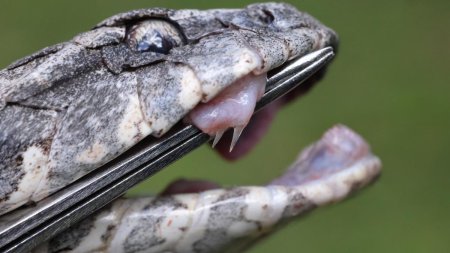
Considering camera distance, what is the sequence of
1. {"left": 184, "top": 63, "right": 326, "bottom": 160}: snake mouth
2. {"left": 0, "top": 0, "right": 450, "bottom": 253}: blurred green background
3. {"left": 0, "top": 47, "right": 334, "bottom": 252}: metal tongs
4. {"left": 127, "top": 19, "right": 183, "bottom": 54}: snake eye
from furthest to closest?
{"left": 0, "top": 0, "right": 450, "bottom": 253}: blurred green background, {"left": 127, "top": 19, "right": 183, "bottom": 54}: snake eye, {"left": 184, "top": 63, "right": 326, "bottom": 160}: snake mouth, {"left": 0, "top": 47, "right": 334, "bottom": 252}: metal tongs

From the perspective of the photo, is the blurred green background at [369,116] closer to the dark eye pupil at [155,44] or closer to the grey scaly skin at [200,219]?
the grey scaly skin at [200,219]

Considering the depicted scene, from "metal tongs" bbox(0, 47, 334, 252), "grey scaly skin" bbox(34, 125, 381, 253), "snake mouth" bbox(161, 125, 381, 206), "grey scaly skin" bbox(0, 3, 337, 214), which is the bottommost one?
"snake mouth" bbox(161, 125, 381, 206)

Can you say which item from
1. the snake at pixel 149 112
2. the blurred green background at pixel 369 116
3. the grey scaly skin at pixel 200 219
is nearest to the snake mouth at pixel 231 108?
the snake at pixel 149 112

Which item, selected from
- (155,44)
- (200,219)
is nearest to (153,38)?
(155,44)

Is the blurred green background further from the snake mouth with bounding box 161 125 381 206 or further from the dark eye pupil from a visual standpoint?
the dark eye pupil

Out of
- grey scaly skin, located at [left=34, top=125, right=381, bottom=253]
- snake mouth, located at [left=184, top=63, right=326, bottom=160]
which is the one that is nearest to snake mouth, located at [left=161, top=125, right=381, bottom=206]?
grey scaly skin, located at [left=34, top=125, right=381, bottom=253]

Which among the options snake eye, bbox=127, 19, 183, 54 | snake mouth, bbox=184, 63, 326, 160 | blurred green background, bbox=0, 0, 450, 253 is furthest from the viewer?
blurred green background, bbox=0, 0, 450, 253

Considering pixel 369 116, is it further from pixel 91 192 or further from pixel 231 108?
pixel 91 192
